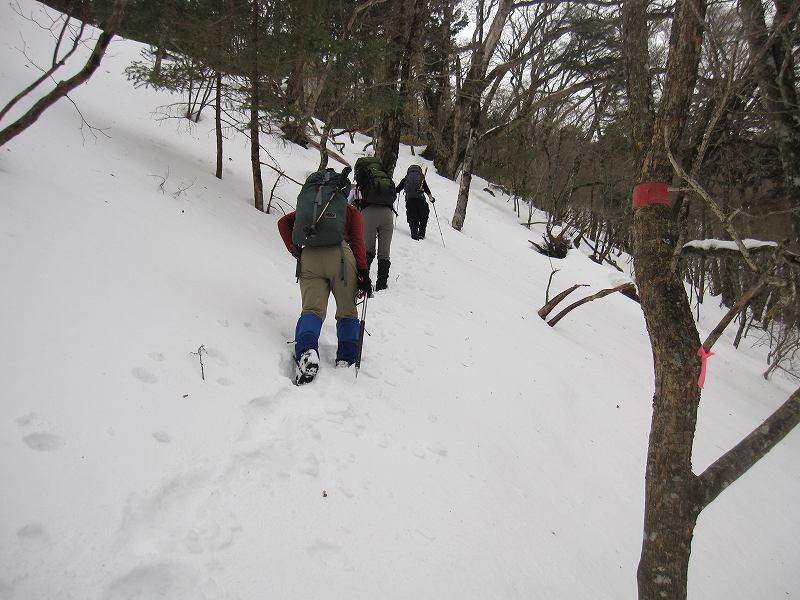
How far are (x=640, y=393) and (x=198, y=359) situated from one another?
5.26 metres

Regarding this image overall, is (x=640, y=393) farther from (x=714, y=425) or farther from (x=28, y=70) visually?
(x=28, y=70)

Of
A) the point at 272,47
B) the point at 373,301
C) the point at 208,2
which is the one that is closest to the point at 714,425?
the point at 373,301

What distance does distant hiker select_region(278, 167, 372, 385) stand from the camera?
3.27 meters

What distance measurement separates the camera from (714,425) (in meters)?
5.61

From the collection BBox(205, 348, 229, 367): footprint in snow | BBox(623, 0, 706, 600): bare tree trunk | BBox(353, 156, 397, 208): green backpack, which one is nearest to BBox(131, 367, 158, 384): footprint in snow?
BBox(205, 348, 229, 367): footprint in snow

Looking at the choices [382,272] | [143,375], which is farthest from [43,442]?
[382,272]

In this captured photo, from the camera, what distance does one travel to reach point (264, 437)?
246 centimetres

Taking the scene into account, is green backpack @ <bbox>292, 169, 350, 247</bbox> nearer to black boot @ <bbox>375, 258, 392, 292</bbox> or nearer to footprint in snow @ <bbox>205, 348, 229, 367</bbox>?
footprint in snow @ <bbox>205, 348, 229, 367</bbox>

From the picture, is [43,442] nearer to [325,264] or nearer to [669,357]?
[325,264]

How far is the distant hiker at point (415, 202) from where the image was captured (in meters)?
8.23

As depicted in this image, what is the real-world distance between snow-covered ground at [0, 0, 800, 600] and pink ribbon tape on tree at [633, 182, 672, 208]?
6.24 feet

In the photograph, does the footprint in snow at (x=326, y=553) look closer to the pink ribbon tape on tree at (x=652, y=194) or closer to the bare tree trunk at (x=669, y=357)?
the bare tree trunk at (x=669, y=357)

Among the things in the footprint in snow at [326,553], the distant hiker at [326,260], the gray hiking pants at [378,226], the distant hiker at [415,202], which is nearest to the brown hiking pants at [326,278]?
the distant hiker at [326,260]

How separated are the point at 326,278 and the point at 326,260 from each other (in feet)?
0.47
